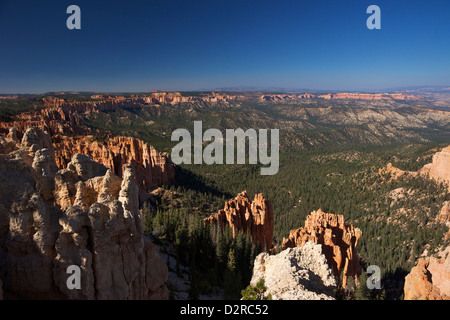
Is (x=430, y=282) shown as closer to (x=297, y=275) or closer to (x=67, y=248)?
(x=297, y=275)

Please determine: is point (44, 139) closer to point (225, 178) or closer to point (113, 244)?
point (113, 244)

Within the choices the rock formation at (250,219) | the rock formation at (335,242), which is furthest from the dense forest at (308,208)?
the rock formation at (335,242)

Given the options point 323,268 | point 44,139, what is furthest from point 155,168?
point 323,268

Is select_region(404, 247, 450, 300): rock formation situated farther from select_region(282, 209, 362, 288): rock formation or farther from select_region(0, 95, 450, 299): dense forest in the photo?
select_region(282, 209, 362, 288): rock formation

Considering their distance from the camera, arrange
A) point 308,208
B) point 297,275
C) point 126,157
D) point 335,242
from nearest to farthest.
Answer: point 297,275
point 335,242
point 126,157
point 308,208

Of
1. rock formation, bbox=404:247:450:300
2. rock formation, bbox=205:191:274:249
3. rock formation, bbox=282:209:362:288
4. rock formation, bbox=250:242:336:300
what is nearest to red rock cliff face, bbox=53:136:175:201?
rock formation, bbox=205:191:274:249

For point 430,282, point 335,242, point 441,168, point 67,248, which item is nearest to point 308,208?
point 441,168
